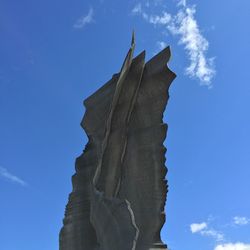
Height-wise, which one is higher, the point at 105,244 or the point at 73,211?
the point at 73,211

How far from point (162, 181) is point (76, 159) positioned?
8.26 ft

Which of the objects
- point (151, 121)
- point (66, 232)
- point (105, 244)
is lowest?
point (105, 244)

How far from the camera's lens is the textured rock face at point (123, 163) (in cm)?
1108

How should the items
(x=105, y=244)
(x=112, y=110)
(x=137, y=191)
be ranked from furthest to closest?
1. (x=112, y=110)
2. (x=137, y=191)
3. (x=105, y=244)

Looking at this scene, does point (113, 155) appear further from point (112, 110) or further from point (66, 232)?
point (66, 232)

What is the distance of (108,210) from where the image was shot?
11.0 m

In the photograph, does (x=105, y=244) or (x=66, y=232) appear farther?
(x=66, y=232)

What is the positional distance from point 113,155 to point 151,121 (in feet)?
3.85

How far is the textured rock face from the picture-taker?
11.1 metres

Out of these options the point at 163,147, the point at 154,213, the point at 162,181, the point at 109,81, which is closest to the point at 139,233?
the point at 154,213

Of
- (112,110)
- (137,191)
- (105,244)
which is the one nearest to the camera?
(105,244)

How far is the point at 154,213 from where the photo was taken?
438 inches

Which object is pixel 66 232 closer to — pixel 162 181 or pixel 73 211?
pixel 73 211

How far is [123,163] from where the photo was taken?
12.2 meters
